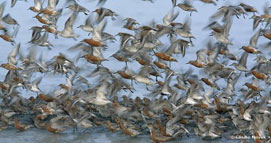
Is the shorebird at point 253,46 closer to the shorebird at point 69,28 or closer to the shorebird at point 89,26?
the shorebird at point 89,26

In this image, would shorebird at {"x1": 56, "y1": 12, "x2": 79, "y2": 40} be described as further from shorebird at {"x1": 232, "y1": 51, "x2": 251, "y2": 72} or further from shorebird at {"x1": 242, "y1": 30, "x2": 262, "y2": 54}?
shorebird at {"x1": 242, "y1": 30, "x2": 262, "y2": 54}

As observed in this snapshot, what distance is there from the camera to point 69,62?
14703 millimetres

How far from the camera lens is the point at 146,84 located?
1441 cm

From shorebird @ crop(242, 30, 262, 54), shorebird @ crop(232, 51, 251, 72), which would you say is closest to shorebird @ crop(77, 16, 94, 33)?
shorebird @ crop(232, 51, 251, 72)

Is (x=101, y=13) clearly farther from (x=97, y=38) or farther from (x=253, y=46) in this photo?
(x=253, y=46)

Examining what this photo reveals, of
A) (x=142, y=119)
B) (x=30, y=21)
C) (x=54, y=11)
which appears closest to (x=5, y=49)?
(x=30, y=21)

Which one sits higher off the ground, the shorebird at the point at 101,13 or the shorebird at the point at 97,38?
the shorebird at the point at 101,13

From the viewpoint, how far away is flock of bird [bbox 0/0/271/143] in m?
13.2

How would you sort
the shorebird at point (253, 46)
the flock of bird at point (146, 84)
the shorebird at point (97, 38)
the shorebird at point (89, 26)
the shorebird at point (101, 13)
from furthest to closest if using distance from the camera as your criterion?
the shorebird at point (89, 26) < the shorebird at point (101, 13) < the shorebird at point (253, 46) < the shorebird at point (97, 38) < the flock of bird at point (146, 84)

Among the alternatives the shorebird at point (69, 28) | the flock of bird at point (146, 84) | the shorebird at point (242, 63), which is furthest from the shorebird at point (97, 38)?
the shorebird at point (242, 63)

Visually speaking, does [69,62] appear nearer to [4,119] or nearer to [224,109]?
[4,119]

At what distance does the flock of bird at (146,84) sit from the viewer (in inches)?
522

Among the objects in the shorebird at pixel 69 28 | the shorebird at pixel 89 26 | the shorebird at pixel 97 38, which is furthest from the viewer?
the shorebird at pixel 69 28

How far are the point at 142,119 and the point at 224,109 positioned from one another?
5.81 feet
